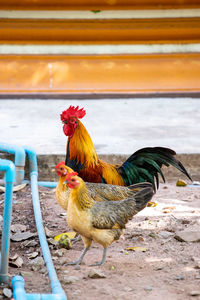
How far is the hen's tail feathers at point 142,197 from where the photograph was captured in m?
3.16

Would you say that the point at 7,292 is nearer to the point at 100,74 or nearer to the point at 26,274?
the point at 26,274

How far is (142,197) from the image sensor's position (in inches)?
125

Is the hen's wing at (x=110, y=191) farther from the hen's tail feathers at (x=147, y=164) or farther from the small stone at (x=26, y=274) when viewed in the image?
the small stone at (x=26, y=274)

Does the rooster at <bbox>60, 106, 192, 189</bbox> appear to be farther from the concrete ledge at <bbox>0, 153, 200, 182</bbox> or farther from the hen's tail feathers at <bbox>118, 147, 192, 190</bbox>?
the concrete ledge at <bbox>0, 153, 200, 182</bbox>

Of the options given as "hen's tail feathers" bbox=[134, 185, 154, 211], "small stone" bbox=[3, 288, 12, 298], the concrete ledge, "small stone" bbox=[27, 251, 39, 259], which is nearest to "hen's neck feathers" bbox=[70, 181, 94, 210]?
"hen's tail feathers" bbox=[134, 185, 154, 211]

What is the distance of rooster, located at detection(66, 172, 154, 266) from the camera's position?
9.53ft

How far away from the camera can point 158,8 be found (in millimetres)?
8086

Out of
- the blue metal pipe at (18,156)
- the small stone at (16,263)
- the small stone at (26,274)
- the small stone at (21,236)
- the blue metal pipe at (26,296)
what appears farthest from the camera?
the blue metal pipe at (18,156)

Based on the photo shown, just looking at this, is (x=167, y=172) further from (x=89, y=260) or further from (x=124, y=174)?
(x=89, y=260)

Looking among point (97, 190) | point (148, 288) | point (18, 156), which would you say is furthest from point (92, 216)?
point (18, 156)

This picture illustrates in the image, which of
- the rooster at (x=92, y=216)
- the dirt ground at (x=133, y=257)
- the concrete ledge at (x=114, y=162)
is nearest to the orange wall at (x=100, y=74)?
the concrete ledge at (x=114, y=162)

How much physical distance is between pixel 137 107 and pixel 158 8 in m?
1.80

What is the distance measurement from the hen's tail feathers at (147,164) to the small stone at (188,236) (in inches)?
16.9

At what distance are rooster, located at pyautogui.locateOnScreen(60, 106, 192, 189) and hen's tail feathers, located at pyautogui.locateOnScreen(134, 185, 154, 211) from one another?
413 mm
